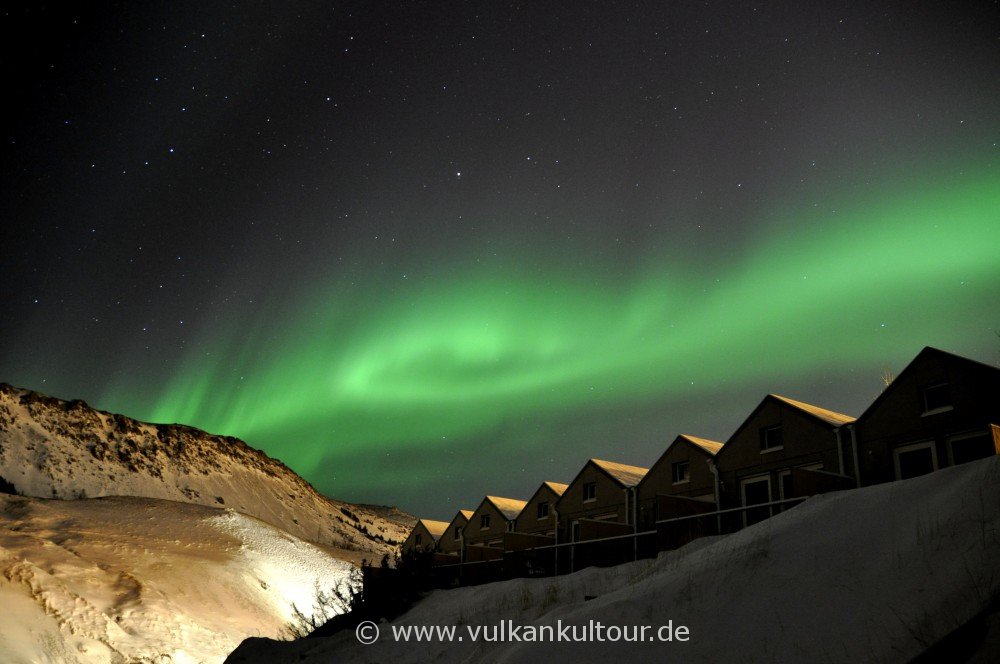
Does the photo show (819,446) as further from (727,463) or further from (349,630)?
(349,630)

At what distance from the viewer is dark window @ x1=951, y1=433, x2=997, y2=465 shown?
25188 mm

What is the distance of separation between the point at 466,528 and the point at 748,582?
47.4m

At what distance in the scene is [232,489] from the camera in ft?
376

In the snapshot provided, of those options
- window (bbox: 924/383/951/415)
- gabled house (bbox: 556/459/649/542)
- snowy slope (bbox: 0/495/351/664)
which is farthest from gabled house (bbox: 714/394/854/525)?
snowy slope (bbox: 0/495/351/664)

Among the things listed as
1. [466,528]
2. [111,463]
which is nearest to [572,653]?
[466,528]

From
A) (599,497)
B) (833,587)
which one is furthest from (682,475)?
(833,587)

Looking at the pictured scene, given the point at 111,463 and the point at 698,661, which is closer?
the point at 698,661

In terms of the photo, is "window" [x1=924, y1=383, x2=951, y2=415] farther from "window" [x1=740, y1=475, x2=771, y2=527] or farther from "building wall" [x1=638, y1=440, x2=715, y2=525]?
"building wall" [x1=638, y1=440, x2=715, y2=525]

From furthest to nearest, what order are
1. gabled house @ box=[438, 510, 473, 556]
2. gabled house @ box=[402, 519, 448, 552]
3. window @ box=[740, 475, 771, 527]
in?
gabled house @ box=[402, 519, 448, 552], gabled house @ box=[438, 510, 473, 556], window @ box=[740, 475, 771, 527]

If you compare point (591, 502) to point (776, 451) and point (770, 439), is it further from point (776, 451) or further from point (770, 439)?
point (776, 451)

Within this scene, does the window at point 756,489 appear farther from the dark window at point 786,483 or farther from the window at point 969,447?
the window at point 969,447

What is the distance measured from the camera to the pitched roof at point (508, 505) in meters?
52.2

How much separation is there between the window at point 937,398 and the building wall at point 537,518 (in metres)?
23.6

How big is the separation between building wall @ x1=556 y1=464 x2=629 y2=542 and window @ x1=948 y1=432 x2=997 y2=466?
17663mm
